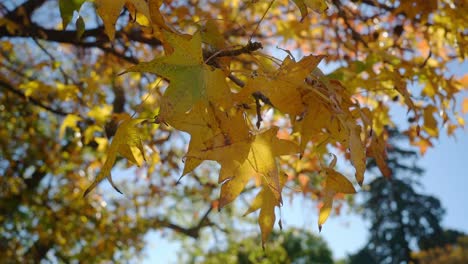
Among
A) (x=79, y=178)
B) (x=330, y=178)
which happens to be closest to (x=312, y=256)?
(x=79, y=178)

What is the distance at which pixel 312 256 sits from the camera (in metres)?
20.4

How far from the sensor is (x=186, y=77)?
861mm

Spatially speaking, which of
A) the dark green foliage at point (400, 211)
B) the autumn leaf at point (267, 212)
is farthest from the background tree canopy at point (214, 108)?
the dark green foliage at point (400, 211)

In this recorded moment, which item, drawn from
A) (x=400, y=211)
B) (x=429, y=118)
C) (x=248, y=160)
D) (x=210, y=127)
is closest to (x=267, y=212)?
(x=248, y=160)

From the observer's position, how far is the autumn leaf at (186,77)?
32.6 inches

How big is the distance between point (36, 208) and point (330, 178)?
441 centimetres

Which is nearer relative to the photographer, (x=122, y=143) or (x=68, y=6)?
(x=122, y=143)

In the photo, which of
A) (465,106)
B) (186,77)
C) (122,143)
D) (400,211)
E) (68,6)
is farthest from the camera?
(400,211)

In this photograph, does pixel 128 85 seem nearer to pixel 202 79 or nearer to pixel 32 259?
pixel 32 259

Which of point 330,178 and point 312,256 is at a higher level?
point 312,256

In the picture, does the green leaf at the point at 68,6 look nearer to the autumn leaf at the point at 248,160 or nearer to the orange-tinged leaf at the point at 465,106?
the autumn leaf at the point at 248,160

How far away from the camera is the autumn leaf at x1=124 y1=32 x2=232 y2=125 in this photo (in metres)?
A: 0.83

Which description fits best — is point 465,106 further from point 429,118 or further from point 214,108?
point 214,108

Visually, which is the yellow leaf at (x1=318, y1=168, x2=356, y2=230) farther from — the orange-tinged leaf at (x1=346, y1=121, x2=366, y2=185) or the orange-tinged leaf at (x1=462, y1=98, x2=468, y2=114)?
the orange-tinged leaf at (x1=462, y1=98, x2=468, y2=114)
